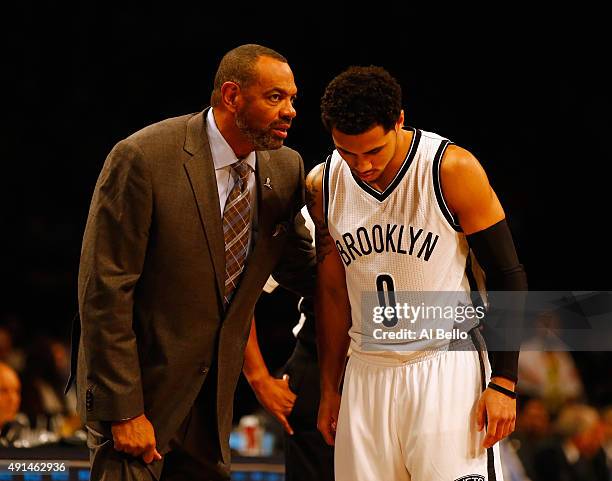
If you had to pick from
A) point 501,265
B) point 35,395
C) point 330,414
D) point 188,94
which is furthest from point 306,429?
point 188,94

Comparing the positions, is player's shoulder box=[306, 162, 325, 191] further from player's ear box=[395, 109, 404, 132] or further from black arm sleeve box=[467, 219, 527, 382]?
black arm sleeve box=[467, 219, 527, 382]

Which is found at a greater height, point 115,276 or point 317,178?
point 317,178

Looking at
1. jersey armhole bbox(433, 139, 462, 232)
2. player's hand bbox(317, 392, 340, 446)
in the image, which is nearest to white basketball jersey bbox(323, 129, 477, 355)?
jersey armhole bbox(433, 139, 462, 232)

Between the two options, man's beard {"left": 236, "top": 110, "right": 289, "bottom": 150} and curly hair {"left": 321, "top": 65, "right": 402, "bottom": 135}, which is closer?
curly hair {"left": 321, "top": 65, "right": 402, "bottom": 135}

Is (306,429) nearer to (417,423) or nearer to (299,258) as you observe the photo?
(299,258)

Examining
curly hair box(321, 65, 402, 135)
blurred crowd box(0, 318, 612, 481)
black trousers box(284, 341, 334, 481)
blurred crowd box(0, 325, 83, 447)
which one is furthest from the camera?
blurred crowd box(0, 318, 612, 481)

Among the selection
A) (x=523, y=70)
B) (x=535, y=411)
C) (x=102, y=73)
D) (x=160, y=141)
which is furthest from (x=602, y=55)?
(x=160, y=141)

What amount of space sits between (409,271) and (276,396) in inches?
30.7

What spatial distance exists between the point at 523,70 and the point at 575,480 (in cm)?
335

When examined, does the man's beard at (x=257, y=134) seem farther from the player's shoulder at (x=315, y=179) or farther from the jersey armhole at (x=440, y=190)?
the jersey armhole at (x=440, y=190)

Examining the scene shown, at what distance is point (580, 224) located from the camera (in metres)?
7.27

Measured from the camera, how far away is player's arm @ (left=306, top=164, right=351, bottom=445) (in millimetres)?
2656

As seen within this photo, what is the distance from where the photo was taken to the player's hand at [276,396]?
3.04 metres

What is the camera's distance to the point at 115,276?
2416mm
